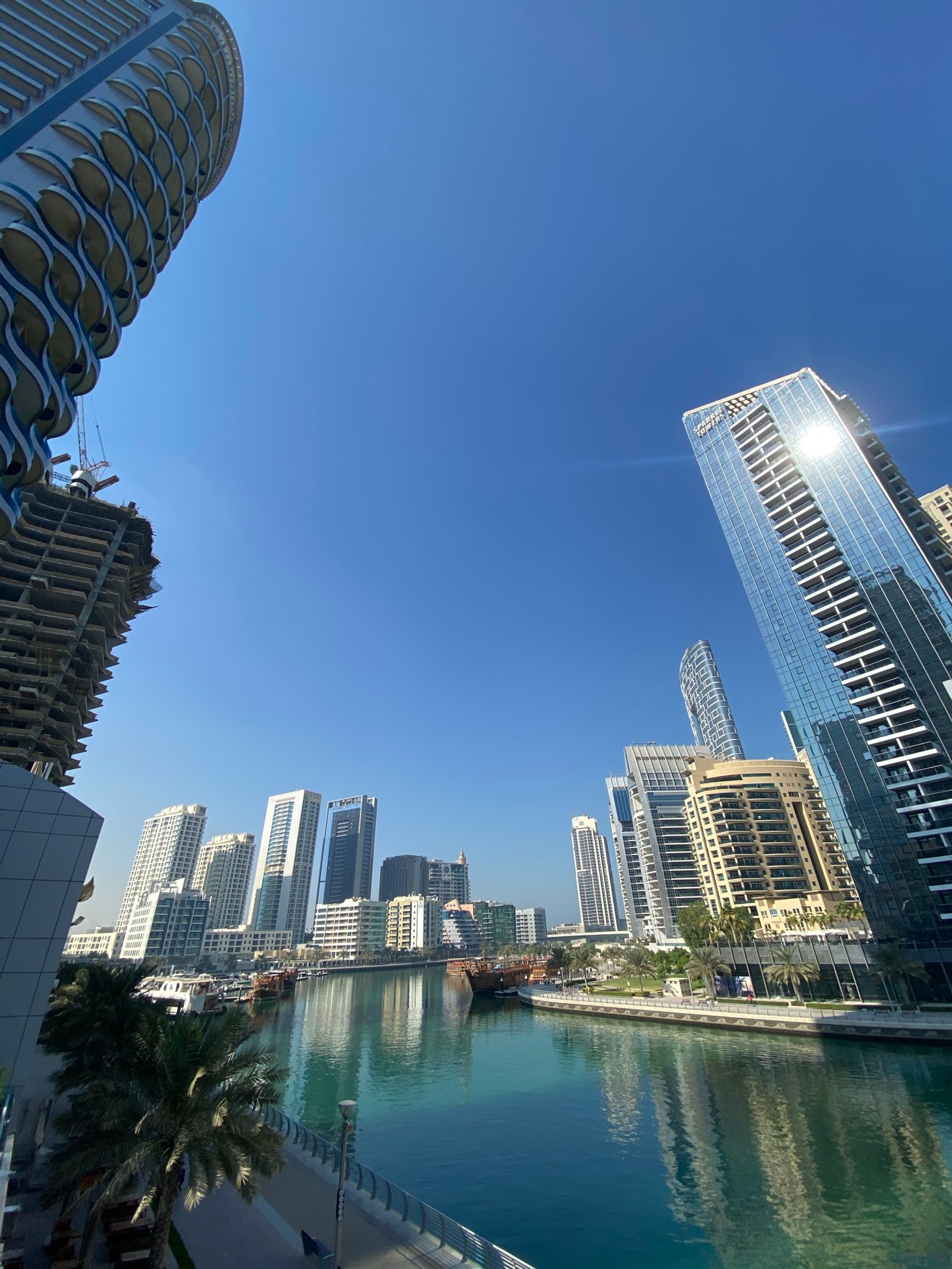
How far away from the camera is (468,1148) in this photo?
113ft

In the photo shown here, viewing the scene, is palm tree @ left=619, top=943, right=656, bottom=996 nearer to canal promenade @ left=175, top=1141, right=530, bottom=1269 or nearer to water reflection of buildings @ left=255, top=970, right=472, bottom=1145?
water reflection of buildings @ left=255, top=970, right=472, bottom=1145

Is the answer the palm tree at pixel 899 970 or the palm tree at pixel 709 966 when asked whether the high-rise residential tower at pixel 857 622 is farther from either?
the palm tree at pixel 709 966

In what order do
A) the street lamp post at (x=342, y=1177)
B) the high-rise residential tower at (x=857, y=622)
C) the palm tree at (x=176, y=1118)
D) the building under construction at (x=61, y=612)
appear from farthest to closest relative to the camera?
1. the high-rise residential tower at (x=857, y=622)
2. the building under construction at (x=61, y=612)
3. the street lamp post at (x=342, y=1177)
4. the palm tree at (x=176, y=1118)

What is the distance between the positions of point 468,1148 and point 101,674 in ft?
240

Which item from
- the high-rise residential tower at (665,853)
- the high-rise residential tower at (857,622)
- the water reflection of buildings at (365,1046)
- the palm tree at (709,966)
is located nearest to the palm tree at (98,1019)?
the water reflection of buildings at (365,1046)

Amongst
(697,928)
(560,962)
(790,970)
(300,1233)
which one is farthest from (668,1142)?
(560,962)

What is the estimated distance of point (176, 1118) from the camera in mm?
15141

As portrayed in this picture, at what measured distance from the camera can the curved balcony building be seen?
34.2m

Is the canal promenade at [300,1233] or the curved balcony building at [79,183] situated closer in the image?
the canal promenade at [300,1233]

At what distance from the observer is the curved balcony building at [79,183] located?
34.2 m

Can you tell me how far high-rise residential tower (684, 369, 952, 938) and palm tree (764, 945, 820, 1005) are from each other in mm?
10432

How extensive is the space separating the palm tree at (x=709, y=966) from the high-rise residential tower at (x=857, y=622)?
20412 millimetres

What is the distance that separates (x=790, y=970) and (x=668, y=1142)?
48.8 meters

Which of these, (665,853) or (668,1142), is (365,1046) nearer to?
(668,1142)
